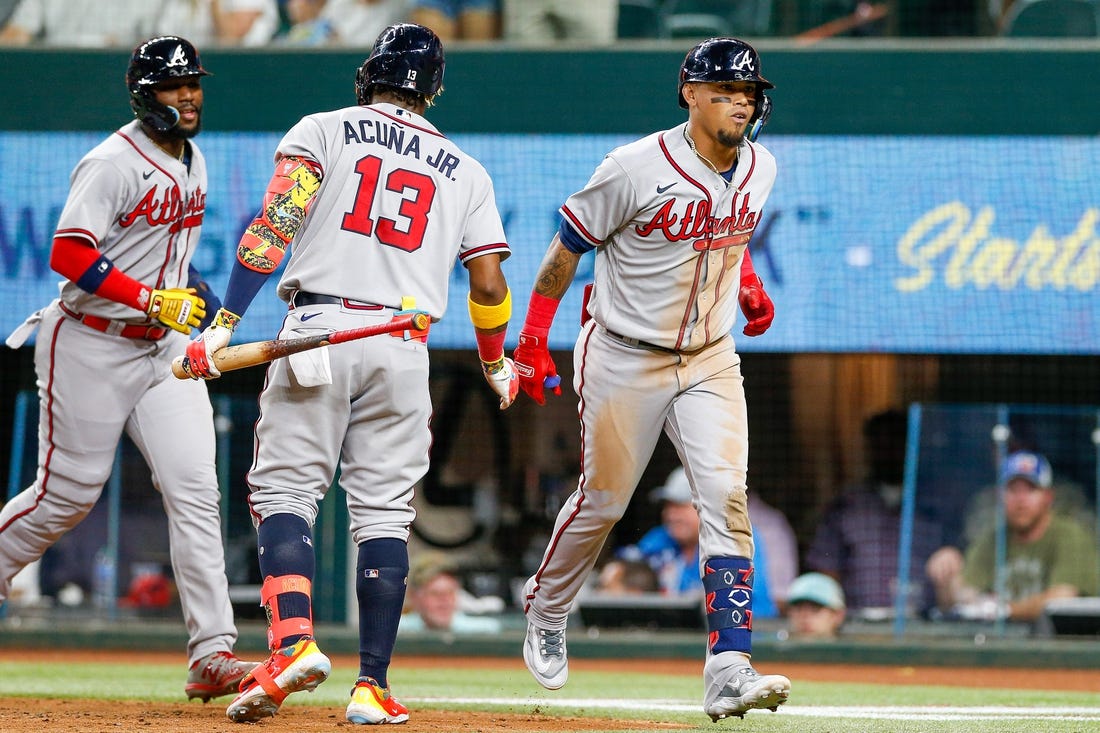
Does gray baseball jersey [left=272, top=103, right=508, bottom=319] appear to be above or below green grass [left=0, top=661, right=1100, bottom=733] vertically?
above

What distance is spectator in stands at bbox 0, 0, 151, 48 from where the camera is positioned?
9.62 metres

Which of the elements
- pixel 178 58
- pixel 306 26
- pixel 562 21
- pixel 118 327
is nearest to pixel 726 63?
pixel 178 58

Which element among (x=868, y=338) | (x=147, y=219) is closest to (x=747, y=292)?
(x=147, y=219)

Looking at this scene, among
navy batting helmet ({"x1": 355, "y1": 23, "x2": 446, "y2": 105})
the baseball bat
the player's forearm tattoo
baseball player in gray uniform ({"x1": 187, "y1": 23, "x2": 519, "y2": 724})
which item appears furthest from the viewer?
the player's forearm tattoo

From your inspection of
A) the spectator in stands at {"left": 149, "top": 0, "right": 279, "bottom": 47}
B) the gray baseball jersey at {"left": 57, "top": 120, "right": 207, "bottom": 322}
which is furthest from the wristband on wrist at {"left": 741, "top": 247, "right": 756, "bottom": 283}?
the spectator in stands at {"left": 149, "top": 0, "right": 279, "bottom": 47}

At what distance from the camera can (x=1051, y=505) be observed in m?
8.70

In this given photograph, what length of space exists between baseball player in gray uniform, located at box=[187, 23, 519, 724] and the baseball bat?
0.05 m

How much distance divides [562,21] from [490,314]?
5.46 meters

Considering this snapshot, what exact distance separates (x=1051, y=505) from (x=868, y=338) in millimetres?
1405

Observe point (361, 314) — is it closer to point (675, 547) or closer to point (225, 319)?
point (225, 319)

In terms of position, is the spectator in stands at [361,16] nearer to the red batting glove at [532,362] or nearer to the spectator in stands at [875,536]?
the spectator in stands at [875,536]

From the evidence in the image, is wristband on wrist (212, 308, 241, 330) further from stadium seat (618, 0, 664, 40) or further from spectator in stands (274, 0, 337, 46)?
stadium seat (618, 0, 664, 40)

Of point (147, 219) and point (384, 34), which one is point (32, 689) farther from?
point (384, 34)

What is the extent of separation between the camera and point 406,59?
438 cm
